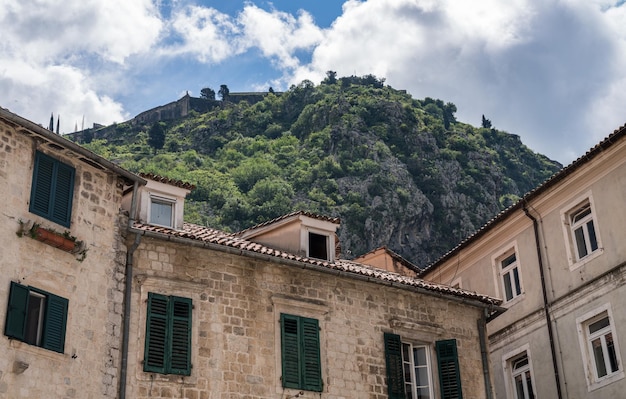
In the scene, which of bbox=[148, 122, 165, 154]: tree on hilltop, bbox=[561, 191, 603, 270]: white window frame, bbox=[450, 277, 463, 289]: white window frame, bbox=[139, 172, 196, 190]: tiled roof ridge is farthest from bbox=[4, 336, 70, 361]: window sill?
bbox=[148, 122, 165, 154]: tree on hilltop

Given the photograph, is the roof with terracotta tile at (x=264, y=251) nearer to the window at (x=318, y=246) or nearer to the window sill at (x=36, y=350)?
the window at (x=318, y=246)

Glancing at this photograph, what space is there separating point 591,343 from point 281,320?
1020cm

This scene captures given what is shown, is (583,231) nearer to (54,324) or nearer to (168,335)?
(168,335)

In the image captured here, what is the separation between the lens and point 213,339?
20.4 metres

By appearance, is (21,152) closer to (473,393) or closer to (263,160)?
(473,393)

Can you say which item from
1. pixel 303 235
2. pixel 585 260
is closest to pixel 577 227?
pixel 585 260

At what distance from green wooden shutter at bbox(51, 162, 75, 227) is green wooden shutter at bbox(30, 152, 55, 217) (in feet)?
0.50

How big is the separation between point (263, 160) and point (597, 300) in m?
83.5

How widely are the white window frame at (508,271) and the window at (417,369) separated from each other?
634cm

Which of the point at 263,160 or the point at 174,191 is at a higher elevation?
the point at 263,160

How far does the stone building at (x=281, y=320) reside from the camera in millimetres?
19906

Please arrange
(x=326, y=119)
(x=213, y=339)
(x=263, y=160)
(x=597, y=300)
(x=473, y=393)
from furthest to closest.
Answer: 1. (x=326, y=119)
2. (x=263, y=160)
3. (x=597, y=300)
4. (x=473, y=393)
5. (x=213, y=339)

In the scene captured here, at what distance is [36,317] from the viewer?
57.8 feet

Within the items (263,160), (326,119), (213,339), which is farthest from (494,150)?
(213,339)
